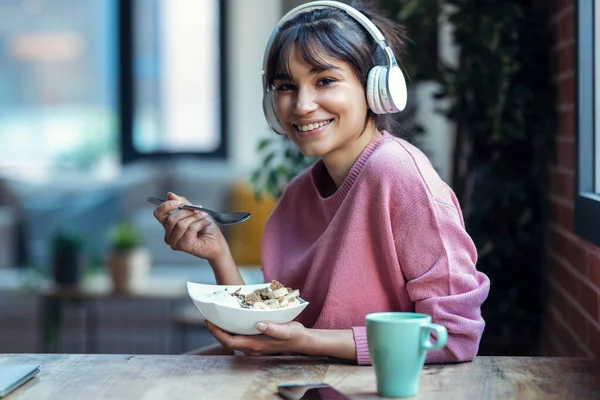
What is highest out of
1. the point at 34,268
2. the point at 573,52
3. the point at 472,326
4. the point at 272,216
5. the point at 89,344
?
the point at 573,52

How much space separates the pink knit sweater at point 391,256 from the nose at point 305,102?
0.41 feet

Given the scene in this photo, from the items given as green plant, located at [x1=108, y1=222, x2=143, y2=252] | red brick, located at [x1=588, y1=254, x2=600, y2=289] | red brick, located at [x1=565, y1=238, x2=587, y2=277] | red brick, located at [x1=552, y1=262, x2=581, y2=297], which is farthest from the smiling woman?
green plant, located at [x1=108, y1=222, x2=143, y2=252]

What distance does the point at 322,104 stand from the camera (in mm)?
1452

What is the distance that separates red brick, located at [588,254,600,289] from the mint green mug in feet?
2.13

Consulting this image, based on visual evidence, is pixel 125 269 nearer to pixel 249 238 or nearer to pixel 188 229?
pixel 249 238

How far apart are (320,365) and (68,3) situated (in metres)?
6.53

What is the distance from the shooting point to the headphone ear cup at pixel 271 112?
63.1 inches

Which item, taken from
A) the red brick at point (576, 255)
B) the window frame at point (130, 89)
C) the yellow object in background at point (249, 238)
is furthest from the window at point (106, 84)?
the red brick at point (576, 255)

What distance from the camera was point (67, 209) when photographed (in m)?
5.57

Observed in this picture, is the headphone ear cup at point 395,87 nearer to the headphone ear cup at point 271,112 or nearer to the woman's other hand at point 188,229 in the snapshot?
the headphone ear cup at point 271,112

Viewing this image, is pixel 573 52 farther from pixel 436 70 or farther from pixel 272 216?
pixel 272 216

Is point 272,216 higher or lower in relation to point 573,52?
lower

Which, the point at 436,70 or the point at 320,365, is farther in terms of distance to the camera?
the point at 436,70

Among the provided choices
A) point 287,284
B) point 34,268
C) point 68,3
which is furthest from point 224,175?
point 287,284
